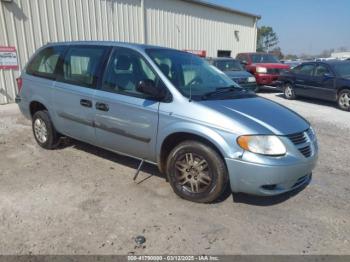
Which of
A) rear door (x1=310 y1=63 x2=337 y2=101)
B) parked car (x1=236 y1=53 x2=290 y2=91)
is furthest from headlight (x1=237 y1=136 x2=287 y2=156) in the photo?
parked car (x1=236 y1=53 x2=290 y2=91)

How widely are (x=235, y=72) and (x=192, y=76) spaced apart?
8165mm

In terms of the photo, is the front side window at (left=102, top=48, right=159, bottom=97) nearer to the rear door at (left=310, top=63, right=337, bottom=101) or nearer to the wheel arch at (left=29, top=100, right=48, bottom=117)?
the wheel arch at (left=29, top=100, right=48, bottom=117)

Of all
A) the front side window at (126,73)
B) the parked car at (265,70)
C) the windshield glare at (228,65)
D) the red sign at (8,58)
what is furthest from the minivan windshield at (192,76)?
the parked car at (265,70)

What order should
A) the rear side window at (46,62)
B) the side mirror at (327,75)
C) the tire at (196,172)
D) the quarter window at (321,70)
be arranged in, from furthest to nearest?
the quarter window at (321,70)
the side mirror at (327,75)
the rear side window at (46,62)
the tire at (196,172)

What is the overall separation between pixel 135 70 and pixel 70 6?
828 cm

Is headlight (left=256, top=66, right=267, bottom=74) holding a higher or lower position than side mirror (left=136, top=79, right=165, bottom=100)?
lower

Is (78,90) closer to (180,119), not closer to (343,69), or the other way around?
(180,119)

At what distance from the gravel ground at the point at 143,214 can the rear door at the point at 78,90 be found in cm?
60

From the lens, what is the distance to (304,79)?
10.8 metres

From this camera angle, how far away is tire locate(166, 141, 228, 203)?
328 cm

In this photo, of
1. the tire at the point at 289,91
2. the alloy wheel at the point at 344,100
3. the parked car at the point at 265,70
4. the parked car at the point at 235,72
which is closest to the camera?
the alloy wheel at the point at 344,100

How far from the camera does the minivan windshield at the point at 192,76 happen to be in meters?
3.65

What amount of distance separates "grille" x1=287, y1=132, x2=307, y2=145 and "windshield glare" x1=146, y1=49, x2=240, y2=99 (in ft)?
3.62

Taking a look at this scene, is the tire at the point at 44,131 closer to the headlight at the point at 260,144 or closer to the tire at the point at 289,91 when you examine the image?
the headlight at the point at 260,144
